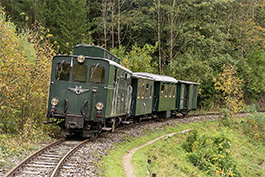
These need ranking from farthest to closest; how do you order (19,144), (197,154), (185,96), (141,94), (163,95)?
→ (185,96), (163,95), (141,94), (197,154), (19,144)

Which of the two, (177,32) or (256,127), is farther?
(177,32)

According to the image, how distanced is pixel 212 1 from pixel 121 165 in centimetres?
2618

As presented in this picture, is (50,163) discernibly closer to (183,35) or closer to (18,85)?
(18,85)

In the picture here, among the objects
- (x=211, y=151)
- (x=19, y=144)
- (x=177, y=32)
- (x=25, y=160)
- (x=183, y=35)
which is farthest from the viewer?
(x=183, y=35)

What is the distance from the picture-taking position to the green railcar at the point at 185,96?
26.2 m

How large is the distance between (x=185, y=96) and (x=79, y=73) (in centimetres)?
1633

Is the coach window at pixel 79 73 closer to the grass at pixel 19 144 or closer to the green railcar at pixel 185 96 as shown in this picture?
the grass at pixel 19 144

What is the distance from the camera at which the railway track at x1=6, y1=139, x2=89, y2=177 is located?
8.04 meters

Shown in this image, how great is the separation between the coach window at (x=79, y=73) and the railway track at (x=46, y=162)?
2524 mm

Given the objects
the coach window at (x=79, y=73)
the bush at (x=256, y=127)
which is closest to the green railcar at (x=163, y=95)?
the bush at (x=256, y=127)

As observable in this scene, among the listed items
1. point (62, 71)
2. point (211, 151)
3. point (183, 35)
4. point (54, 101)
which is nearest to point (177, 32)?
point (183, 35)

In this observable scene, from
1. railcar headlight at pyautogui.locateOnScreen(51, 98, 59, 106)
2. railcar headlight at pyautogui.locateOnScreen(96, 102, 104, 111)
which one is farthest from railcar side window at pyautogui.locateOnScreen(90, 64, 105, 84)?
railcar headlight at pyautogui.locateOnScreen(51, 98, 59, 106)

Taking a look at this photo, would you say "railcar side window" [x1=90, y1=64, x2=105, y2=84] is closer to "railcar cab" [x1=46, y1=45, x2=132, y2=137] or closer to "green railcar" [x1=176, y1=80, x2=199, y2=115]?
"railcar cab" [x1=46, y1=45, x2=132, y2=137]

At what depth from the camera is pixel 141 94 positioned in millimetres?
18781
